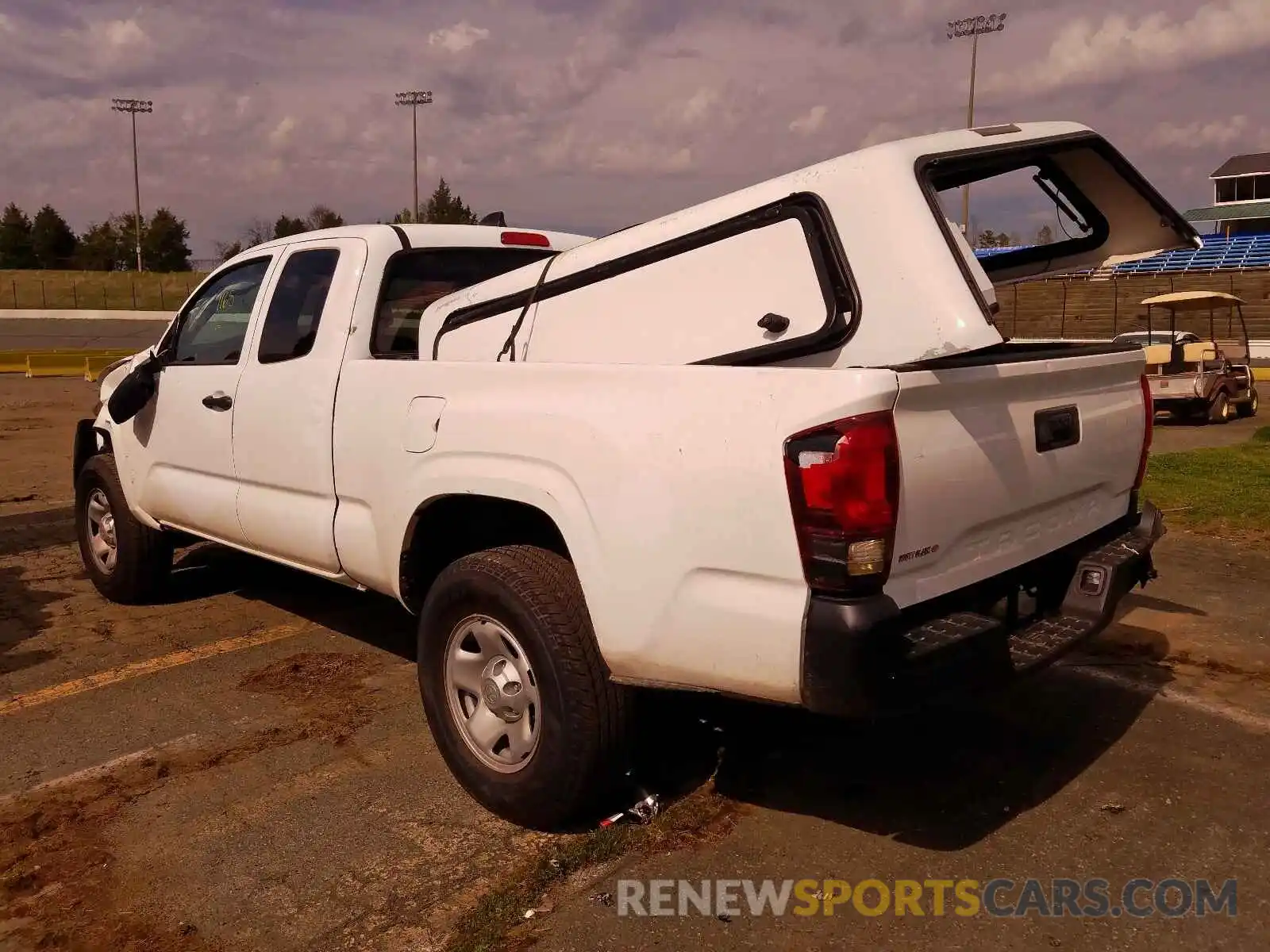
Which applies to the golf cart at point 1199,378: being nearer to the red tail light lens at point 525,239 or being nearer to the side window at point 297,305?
the red tail light lens at point 525,239

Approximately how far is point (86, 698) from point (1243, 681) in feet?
16.5

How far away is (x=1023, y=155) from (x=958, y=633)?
1.87 metres

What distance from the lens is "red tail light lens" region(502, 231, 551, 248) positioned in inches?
202

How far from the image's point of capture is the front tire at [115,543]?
18.7 feet

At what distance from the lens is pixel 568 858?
10.3ft

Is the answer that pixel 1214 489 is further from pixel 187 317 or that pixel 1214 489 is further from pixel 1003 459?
pixel 187 317

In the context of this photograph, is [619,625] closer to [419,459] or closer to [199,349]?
[419,459]

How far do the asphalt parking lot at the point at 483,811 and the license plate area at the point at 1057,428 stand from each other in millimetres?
1197

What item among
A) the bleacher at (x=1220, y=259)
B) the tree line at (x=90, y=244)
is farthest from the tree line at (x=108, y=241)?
the bleacher at (x=1220, y=259)

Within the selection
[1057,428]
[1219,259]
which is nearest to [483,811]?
[1057,428]

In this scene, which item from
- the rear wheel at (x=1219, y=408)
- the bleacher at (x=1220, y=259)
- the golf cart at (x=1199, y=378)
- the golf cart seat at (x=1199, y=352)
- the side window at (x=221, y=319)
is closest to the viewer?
the side window at (x=221, y=319)

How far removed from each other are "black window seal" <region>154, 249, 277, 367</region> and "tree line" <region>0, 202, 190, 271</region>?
78.8 meters

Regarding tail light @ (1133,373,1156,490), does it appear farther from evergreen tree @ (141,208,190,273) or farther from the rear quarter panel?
evergreen tree @ (141,208,190,273)

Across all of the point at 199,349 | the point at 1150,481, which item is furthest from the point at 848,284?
the point at 1150,481
